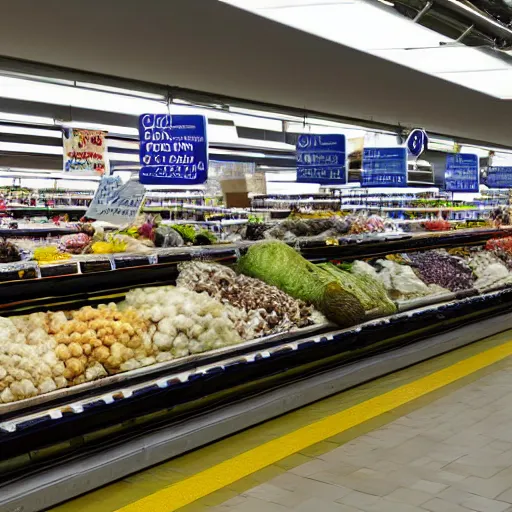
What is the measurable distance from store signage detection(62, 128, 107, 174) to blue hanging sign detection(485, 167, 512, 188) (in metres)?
12.3

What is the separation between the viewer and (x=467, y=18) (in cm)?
477

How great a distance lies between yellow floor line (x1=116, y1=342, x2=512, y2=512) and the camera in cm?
361

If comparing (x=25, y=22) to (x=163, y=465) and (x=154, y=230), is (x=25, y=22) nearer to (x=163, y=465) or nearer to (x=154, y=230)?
(x=154, y=230)

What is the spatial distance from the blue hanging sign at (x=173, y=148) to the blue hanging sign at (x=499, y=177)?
1296 cm

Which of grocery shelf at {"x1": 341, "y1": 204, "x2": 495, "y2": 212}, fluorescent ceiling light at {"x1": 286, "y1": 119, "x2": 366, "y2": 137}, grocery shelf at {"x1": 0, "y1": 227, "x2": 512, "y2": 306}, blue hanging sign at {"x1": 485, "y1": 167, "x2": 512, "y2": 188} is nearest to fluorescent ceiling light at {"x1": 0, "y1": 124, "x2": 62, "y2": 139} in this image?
fluorescent ceiling light at {"x1": 286, "y1": 119, "x2": 366, "y2": 137}

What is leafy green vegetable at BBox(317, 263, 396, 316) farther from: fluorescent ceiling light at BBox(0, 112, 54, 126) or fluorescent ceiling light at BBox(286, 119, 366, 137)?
fluorescent ceiling light at BBox(286, 119, 366, 137)

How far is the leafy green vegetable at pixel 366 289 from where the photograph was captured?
6066 millimetres

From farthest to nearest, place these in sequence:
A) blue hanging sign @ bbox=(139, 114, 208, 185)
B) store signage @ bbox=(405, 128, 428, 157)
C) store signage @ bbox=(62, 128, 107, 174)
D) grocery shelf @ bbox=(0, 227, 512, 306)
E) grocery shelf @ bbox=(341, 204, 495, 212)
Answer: grocery shelf @ bbox=(341, 204, 495, 212) → store signage @ bbox=(405, 128, 428, 157) → store signage @ bbox=(62, 128, 107, 174) → blue hanging sign @ bbox=(139, 114, 208, 185) → grocery shelf @ bbox=(0, 227, 512, 306)

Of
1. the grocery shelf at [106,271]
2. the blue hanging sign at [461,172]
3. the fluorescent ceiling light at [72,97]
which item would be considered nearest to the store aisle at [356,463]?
the grocery shelf at [106,271]

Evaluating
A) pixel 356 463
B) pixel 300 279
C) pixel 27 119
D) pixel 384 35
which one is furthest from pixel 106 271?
pixel 27 119

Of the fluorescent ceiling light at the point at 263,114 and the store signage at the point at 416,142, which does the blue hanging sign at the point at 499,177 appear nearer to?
the store signage at the point at 416,142

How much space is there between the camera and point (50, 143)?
1343 centimetres

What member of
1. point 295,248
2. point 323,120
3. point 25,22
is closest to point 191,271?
point 295,248

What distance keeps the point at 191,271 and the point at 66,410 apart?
6.37 ft
